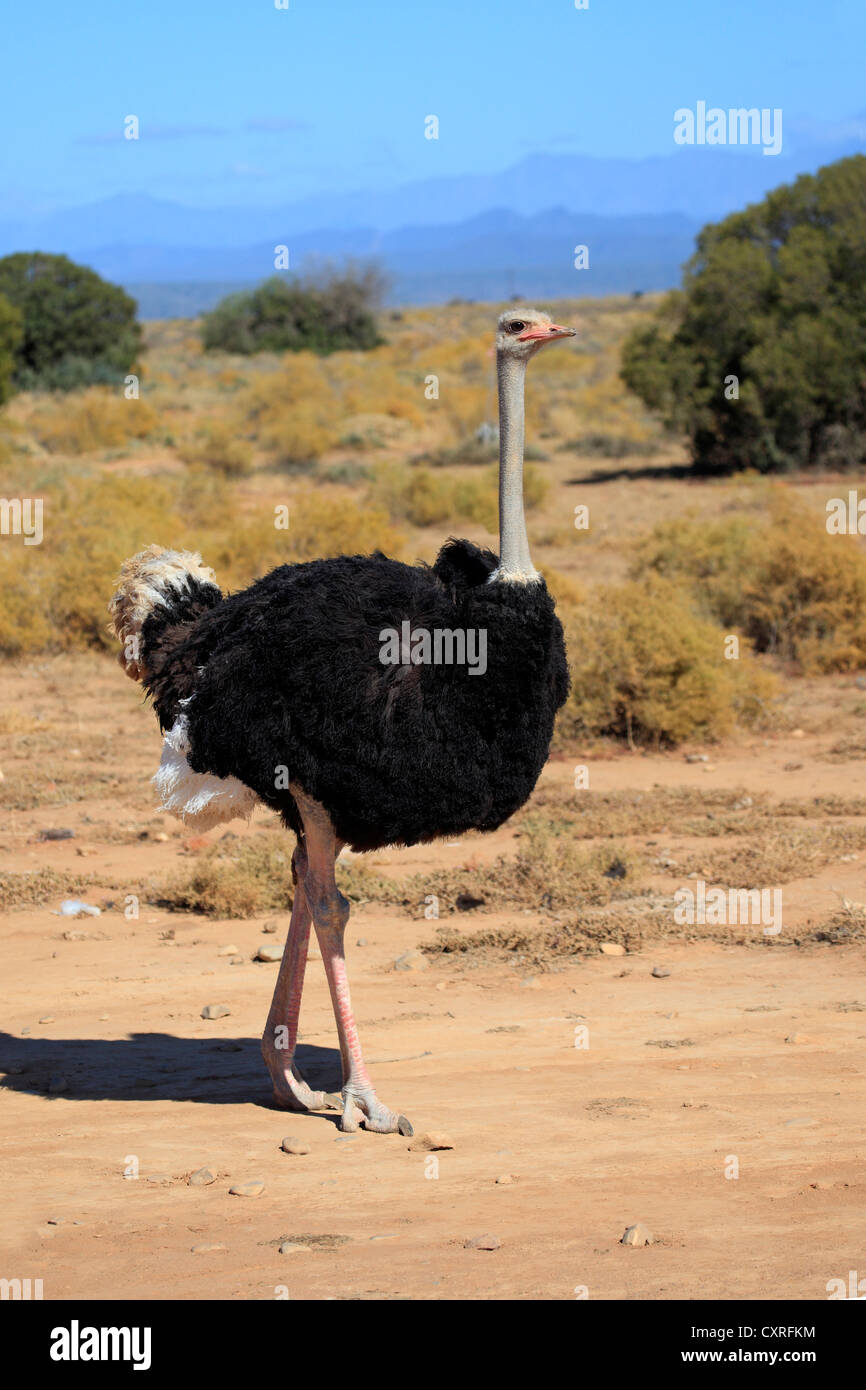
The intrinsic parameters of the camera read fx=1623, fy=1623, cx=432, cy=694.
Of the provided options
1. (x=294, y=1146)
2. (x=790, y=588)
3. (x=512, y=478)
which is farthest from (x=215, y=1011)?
(x=790, y=588)

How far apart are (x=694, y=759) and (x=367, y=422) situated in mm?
22458

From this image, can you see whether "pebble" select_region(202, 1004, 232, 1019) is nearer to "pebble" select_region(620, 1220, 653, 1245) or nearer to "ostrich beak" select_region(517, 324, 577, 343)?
"pebble" select_region(620, 1220, 653, 1245)

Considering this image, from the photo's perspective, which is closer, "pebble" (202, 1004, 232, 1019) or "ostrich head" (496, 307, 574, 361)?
"ostrich head" (496, 307, 574, 361)

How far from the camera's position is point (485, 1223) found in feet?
14.2

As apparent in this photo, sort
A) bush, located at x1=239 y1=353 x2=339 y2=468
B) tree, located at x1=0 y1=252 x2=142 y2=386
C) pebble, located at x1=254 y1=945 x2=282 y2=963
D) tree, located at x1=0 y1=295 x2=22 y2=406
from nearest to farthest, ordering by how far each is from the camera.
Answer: pebble, located at x1=254 y1=945 x2=282 y2=963 < bush, located at x1=239 y1=353 x2=339 y2=468 < tree, located at x1=0 y1=295 x2=22 y2=406 < tree, located at x1=0 y1=252 x2=142 y2=386

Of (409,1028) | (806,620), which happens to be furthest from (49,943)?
(806,620)

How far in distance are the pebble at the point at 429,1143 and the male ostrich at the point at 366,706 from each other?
68 mm

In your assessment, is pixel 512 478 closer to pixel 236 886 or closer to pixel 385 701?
pixel 385 701

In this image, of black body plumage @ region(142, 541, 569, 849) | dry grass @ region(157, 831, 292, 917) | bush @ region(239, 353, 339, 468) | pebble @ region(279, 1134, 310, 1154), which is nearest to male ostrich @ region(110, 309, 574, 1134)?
black body plumage @ region(142, 541, 569, 849)

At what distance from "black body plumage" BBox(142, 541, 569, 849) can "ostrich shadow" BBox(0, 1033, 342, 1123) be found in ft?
3.63

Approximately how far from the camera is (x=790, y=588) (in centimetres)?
1325

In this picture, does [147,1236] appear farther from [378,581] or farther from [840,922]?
[840,922]

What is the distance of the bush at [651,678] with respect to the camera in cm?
1089

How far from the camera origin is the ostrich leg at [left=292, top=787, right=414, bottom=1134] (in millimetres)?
5156
